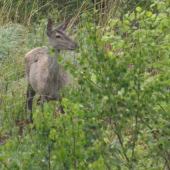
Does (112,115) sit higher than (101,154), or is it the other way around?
(112,115)

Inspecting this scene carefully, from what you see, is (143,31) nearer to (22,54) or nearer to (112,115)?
(112,115)

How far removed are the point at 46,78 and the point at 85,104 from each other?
417 cm

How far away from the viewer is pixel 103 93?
443cm

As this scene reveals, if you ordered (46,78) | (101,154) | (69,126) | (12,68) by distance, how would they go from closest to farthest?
1. (69,126)
2. (101,154)
3. (46,78)
4. (12,68)

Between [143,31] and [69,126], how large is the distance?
1.06 m

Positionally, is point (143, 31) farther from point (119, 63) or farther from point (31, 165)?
point (31, 165)

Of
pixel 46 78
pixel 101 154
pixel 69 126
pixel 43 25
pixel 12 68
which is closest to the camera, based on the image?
pixel 69 126

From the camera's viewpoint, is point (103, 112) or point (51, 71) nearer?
point (103, 112)

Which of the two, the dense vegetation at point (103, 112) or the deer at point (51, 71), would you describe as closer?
the dense vegetation at point (103, 112)

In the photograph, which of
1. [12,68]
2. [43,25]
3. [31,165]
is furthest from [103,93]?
[43,25]

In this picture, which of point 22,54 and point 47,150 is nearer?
point 47,150

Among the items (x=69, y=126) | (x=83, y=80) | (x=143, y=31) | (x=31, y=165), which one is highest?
(x=143, y=31)

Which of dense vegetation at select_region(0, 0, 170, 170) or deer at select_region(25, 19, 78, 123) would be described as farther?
deer at select_region(25, 19, 78, 123)

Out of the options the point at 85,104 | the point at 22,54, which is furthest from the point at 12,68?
the point at 85,104
